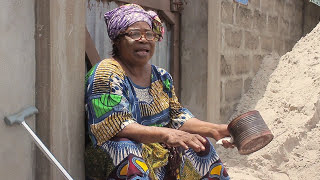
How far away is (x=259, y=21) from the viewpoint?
6293 millimetres

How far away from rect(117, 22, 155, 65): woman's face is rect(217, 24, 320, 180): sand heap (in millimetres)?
1769

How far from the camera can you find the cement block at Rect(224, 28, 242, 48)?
5.33m

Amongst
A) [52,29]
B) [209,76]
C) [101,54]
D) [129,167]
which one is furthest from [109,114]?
[209,76]

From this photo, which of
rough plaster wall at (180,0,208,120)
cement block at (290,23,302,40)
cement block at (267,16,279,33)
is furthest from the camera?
cement block at (290,23,302,40)

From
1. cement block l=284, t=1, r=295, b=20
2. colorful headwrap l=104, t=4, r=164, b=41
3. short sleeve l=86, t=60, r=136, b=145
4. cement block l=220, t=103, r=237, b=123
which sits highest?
cement block l=284, t=1, r=295, b=20

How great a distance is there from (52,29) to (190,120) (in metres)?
1.10

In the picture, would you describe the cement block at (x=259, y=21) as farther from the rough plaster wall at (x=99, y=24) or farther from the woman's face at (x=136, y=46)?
the woman's face at (x=136, y=46)

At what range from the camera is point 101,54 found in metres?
3.75

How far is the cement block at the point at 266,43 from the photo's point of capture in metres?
6.41

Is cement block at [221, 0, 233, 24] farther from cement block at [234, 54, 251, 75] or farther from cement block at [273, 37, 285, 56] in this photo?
cement block at [273, 37, 285, 56]

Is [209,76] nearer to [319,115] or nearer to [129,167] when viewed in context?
[319,115]

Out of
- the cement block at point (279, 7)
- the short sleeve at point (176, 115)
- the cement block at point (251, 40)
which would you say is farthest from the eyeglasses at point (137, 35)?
the cement block at point (279, 7)

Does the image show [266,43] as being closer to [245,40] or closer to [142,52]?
[245,40]

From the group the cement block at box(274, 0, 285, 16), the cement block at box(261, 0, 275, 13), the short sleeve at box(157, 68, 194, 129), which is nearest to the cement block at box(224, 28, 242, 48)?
the cement block at box(261, 0, 275, 13)
